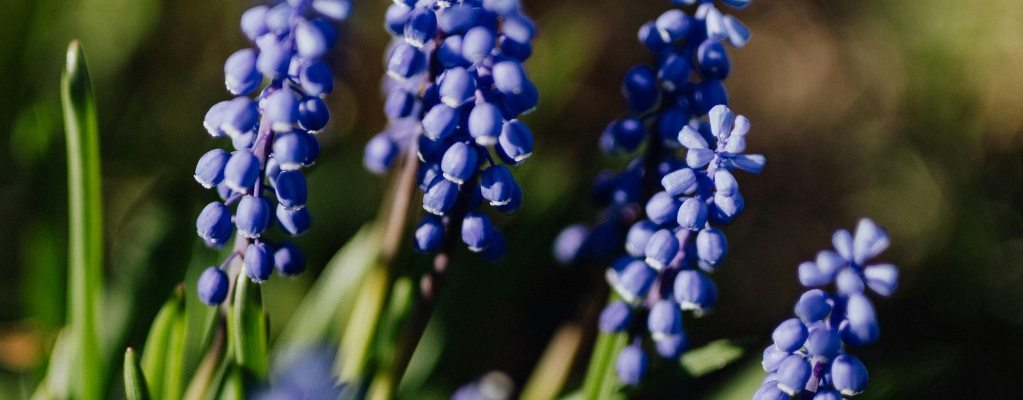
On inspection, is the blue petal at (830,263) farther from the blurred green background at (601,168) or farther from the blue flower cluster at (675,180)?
the blurred green background at (601,168)

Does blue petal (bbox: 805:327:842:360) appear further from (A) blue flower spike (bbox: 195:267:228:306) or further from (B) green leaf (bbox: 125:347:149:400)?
(B) green leaf (bbox: 125:347:149:400)

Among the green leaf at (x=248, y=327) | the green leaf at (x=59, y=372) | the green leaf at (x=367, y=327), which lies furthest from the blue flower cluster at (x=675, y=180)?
the green leaf at (x=59, y=372)

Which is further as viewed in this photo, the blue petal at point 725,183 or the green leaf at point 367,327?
the green leaf at point 367,327

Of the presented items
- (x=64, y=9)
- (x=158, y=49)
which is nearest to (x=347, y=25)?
(x=158, y=49)

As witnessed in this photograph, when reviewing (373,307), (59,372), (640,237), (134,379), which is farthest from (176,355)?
(640,237)

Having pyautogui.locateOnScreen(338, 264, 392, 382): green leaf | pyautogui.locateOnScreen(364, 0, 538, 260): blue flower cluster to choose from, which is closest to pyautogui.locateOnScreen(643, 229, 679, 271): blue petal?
pyautogui.locateOnScreen(364, 0, 538, 260): blue flower cluster

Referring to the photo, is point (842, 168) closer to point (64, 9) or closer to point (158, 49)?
point (158, 49)
